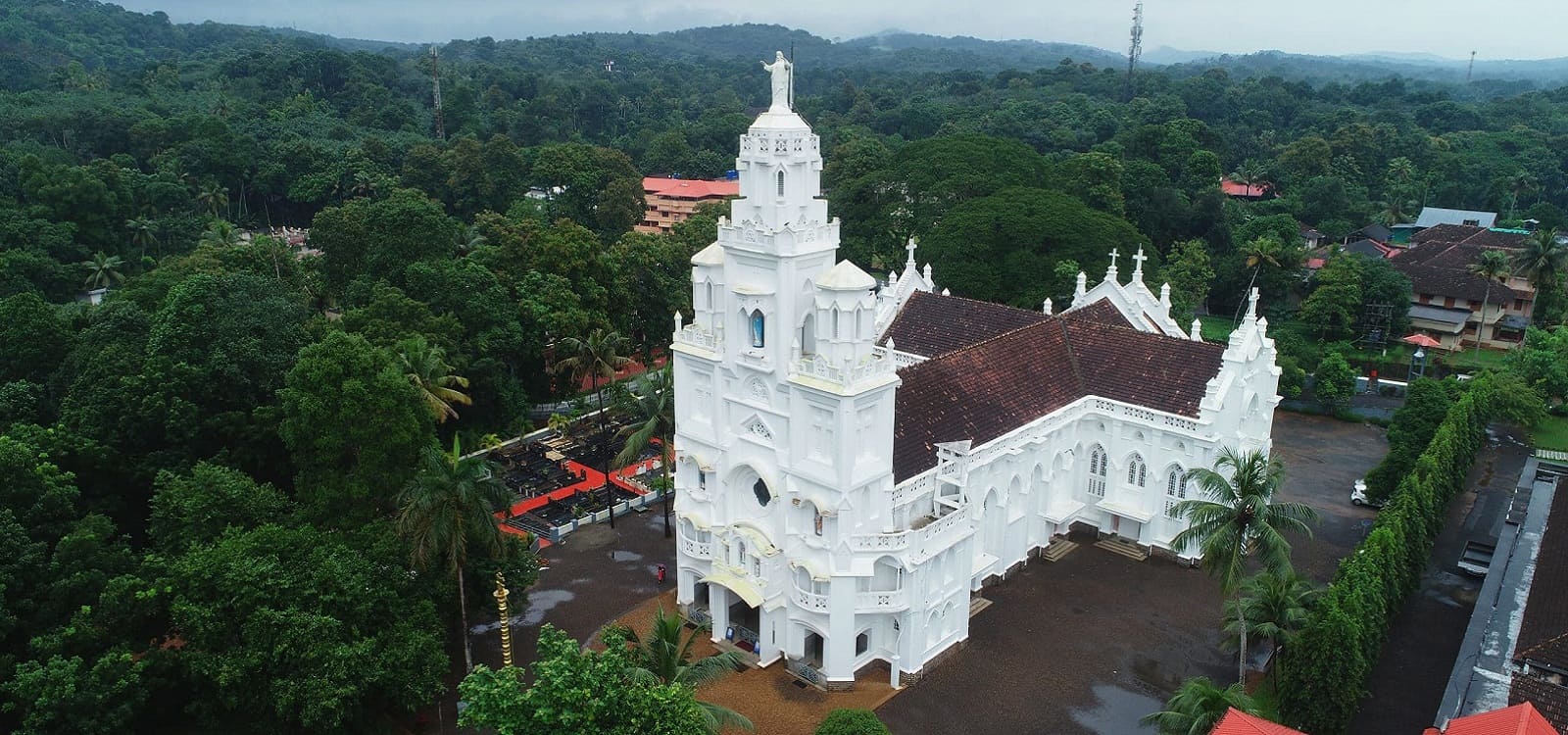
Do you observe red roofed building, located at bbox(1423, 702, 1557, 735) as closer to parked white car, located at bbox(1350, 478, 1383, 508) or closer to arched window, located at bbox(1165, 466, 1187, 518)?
arched window, located at bbox(1165, 466, 1187, 518)

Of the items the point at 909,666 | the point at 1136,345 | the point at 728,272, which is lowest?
the point at 909,666

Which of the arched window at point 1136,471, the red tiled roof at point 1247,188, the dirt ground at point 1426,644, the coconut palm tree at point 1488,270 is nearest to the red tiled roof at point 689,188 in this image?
the red tiled roof at point 1247,188

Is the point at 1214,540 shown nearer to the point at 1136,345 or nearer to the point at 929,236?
the point at 1136,345

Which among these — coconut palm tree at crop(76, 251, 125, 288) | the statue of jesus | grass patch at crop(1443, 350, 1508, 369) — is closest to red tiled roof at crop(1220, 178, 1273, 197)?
grass patch at crop(1443, 350, 1508, 369)

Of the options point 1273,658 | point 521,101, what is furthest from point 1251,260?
point 521,101

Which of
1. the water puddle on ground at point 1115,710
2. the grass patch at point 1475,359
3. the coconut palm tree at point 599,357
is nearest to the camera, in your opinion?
the water puddle on ground at point 1115,710

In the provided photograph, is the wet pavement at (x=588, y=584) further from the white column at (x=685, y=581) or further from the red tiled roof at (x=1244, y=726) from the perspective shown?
the red tiled roof at (x=1244, y=726)

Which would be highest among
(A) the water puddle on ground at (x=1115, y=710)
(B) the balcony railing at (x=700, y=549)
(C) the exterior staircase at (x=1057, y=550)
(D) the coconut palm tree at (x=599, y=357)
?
(D) the coconut palm tree at (x=599, y=357)
